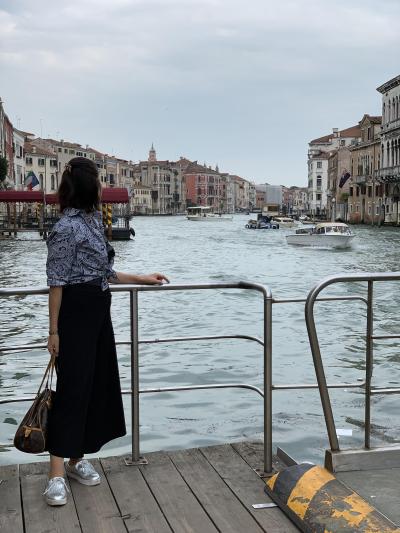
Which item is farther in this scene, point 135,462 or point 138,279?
point 135,462

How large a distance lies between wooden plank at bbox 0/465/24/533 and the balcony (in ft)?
201

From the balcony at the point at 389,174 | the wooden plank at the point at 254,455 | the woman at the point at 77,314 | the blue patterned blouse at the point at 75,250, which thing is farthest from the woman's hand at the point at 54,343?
the balcony at the point at 389,174

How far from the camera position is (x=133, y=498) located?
320cm

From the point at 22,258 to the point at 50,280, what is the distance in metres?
24.8

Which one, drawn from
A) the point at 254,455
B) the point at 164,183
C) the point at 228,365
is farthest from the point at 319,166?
the point at 254,455

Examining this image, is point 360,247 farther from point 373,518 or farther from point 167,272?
point 373,518

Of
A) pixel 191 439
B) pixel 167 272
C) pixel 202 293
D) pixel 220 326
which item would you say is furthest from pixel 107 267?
pixel 167 272

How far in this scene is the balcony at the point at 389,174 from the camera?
62.1m

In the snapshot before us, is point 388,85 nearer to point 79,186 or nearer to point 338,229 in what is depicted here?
point 338,229

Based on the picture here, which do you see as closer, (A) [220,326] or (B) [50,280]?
(B) [50,280]

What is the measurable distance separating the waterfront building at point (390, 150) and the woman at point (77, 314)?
60.5m

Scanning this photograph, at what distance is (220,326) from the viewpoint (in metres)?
12.7

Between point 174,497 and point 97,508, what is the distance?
0.34 m

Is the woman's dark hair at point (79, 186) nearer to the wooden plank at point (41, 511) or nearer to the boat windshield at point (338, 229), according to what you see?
the wooden plank at point (41, 511)
